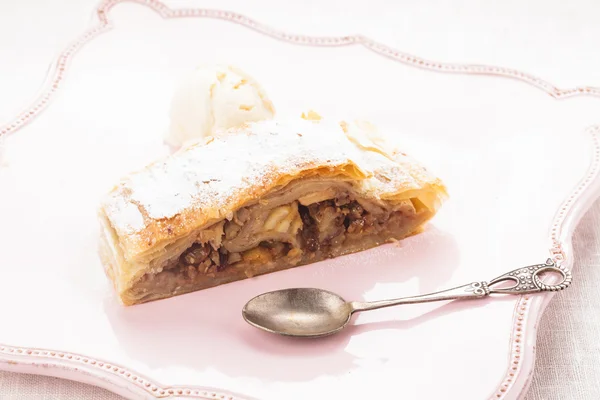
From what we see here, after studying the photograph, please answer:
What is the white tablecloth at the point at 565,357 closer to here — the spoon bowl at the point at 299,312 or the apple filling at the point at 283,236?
the apple filling at the point at 283,236

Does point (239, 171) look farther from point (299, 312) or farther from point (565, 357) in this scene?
point (565, 357)

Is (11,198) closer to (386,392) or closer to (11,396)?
(11,396)

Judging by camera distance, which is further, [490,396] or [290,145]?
[290,145]

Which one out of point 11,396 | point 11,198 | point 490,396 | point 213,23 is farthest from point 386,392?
point 213,23

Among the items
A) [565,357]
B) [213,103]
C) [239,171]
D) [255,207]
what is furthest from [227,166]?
[565,357]

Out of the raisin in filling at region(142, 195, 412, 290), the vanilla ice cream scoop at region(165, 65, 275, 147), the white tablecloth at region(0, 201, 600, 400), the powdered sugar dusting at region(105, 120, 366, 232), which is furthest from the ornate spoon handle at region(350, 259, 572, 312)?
the vanilla ice cream scoop at region(165, 65, 275, 147)

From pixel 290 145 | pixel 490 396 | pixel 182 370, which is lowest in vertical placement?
pixel 490 396

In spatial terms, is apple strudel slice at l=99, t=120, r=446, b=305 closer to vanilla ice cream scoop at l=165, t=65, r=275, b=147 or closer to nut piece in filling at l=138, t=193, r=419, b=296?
nut piece in filling at l=138, t=193, r=419, b=296
